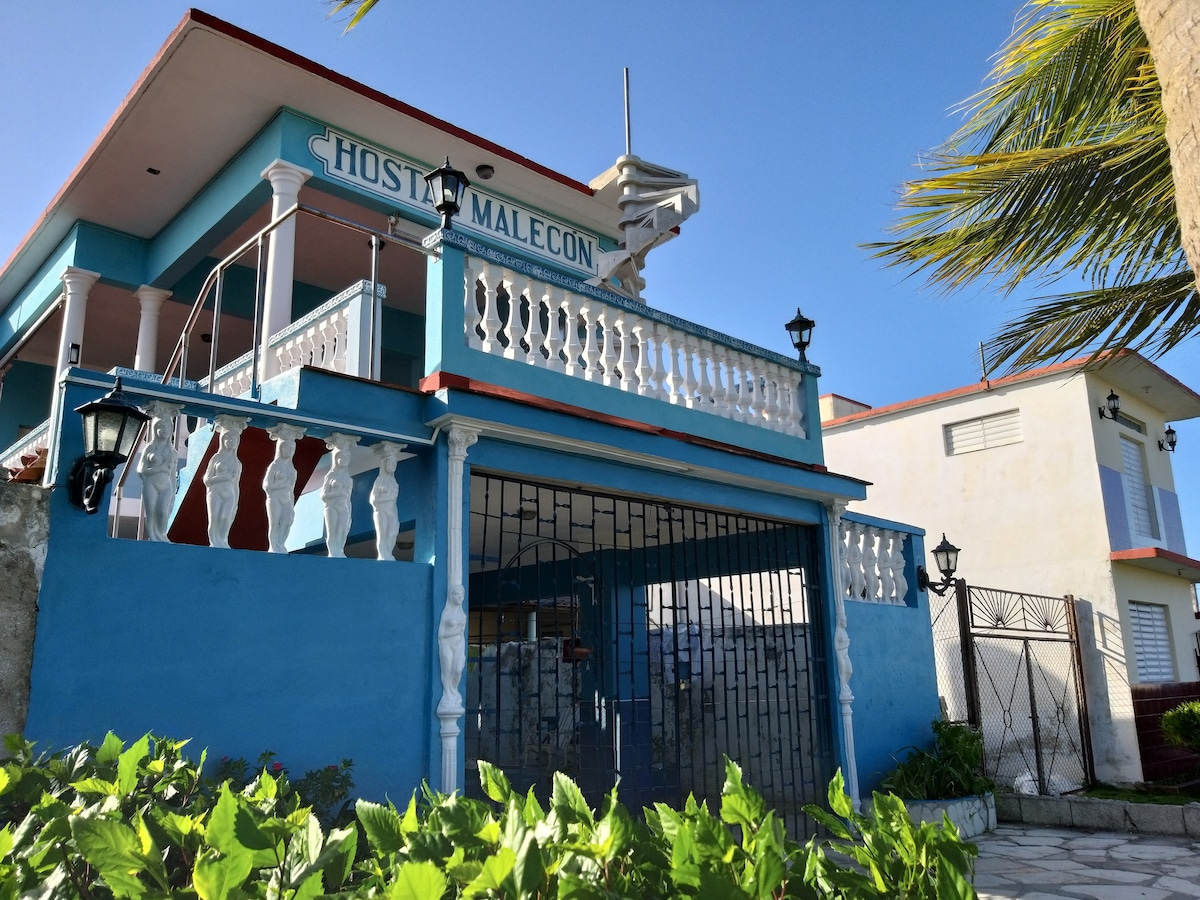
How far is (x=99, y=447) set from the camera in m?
3.77

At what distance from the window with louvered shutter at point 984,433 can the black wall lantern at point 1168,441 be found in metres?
3.10

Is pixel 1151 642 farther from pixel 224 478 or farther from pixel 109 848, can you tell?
pixel 109 848

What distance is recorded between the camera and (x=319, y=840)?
1529 mm

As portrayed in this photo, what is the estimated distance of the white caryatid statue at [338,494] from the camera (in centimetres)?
473

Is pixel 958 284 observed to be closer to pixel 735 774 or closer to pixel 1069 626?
pixel 735 774

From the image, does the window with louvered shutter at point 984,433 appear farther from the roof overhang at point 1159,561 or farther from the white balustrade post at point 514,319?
the white balustrade post at point 514,319

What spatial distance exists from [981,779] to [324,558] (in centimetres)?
630

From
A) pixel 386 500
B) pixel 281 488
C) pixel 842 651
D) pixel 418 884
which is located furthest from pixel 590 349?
pixel 418 884

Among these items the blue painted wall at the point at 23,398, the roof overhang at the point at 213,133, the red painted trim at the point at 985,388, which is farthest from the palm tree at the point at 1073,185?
the blue painted wall at the point at 23,398

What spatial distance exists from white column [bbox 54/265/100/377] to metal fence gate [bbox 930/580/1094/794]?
33.6 feet

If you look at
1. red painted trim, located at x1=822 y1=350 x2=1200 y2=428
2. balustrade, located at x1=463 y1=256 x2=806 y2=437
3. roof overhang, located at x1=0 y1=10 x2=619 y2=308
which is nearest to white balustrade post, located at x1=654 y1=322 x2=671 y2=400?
balustrade, located at x1=463 y1=256 x2=806 y2=437

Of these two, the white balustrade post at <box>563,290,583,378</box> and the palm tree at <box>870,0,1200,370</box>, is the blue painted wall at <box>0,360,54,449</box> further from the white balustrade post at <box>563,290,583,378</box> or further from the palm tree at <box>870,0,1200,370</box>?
the palm tree at <box>870,0,1200,370</box>

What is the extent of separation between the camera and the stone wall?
3549mm

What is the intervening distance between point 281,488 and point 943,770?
20.1ft
